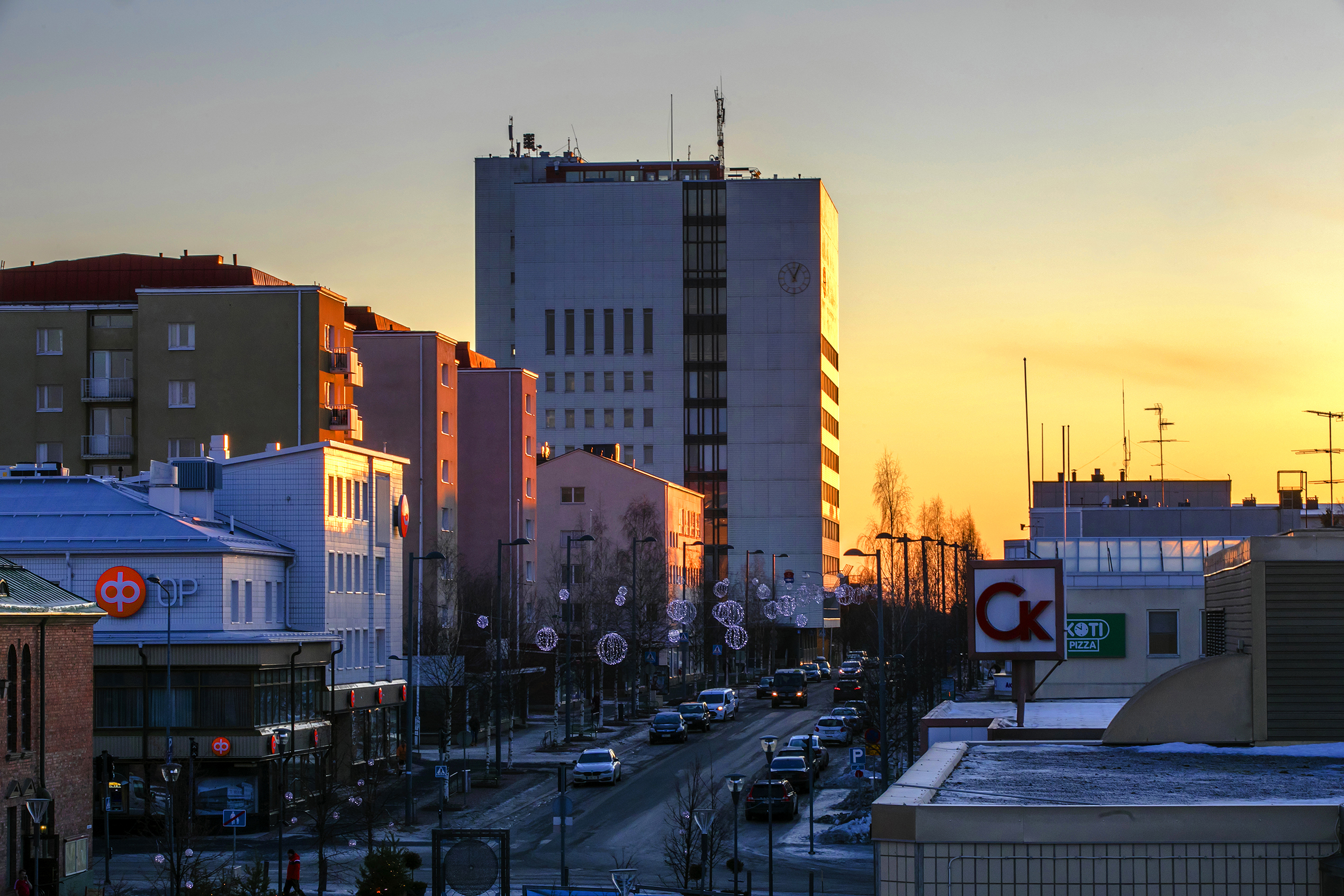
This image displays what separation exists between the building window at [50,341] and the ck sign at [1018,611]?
63955 mm

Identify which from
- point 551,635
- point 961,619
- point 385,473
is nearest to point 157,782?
point 385,473

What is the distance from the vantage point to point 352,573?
6612cm

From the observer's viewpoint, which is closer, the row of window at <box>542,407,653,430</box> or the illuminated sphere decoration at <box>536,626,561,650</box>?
the illuminated sphere decoration at <box>536,626,561,650</box>

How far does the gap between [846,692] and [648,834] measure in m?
49.0

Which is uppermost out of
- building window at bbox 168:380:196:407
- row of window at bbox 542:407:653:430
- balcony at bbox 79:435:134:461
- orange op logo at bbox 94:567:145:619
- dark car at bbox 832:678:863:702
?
row of window at bbox 542:407:653:430

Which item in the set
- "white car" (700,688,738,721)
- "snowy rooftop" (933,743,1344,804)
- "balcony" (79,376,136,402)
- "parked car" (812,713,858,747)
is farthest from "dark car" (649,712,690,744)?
"snowy rooftop" (933,743,1344,804)

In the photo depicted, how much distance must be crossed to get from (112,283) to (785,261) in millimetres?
83199

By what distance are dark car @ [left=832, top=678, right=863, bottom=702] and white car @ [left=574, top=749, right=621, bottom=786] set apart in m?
35.9

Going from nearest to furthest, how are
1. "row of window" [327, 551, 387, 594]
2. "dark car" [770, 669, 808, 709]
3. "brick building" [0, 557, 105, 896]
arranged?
"brick building" [0, 557, 105, 896], "row of window" [327, 551, 387, 594], "dark car" [770, 669, 808, 709]

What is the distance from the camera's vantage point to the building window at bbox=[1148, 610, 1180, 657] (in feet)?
211

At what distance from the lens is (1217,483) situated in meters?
143

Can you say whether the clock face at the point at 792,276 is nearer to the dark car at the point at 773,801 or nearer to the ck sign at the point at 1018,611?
the dark car at the point at 773,801

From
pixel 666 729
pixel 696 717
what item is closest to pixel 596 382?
Answer: pixel 696 717

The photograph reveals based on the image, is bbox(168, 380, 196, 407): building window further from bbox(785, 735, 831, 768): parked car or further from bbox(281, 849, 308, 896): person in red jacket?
bbox(281, 849, 308, 896): person in red jacket
